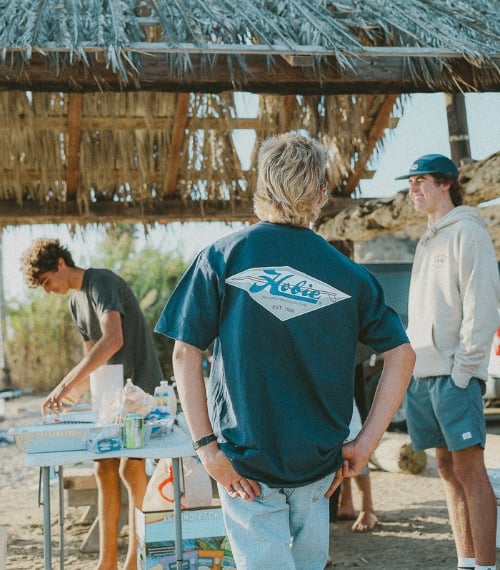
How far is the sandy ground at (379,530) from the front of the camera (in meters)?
4.18

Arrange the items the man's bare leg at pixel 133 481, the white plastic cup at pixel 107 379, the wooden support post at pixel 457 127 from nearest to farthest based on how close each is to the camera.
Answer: the white plastic cup at pixel 107 379 → the man's bare leg at pixel 133 481 → the wooden support post at pixel 457 127

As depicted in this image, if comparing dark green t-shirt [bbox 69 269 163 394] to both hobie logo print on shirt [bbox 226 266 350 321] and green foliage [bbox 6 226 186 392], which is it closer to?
hobie logo print on shirt [bbox 226 266 350 321]

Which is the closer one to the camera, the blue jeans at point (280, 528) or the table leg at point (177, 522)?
the blue jeans at point (280, 528)

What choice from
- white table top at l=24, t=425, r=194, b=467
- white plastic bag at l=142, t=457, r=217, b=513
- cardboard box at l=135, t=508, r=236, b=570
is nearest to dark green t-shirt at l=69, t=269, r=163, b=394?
white plastic bag at l=142, t=457, r=217, b=513

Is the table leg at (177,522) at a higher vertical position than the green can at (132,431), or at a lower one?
lower

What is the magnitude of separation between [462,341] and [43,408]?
6.46 feet

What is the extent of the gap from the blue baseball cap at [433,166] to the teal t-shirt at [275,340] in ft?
5.10

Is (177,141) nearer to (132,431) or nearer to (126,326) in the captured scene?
(126,326)

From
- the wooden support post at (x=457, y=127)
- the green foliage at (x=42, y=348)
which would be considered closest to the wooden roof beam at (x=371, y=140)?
the wooden support post at (x=457, y=127)

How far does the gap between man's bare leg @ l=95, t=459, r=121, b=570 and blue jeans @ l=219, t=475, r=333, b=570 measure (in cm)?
188

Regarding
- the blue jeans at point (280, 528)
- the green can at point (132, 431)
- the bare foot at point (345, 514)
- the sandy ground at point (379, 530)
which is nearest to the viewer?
the blue jeans at point (280, 528)

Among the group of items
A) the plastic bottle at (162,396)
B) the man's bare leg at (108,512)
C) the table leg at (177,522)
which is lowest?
the man's bare leg at (108,512)

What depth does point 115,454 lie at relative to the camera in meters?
2.92

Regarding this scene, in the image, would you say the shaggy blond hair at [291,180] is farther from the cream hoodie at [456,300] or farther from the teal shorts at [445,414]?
the teal shorts at [445,414]
